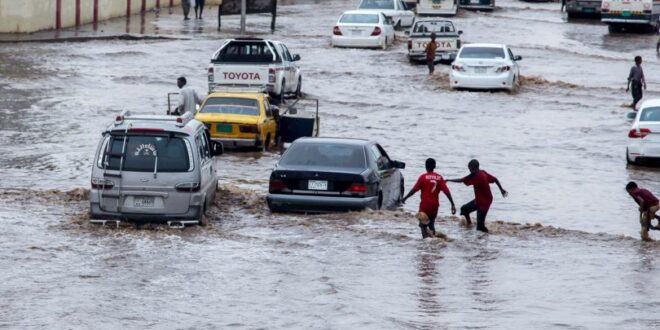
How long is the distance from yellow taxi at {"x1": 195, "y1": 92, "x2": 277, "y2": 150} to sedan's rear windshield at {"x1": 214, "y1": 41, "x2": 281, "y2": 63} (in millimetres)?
6395

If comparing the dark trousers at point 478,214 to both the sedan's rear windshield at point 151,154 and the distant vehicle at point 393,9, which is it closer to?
the sedan's rear windshield at point 151,154

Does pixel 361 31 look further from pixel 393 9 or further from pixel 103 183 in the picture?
pixel 103 183

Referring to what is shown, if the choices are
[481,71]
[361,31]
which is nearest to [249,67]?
[481,71]

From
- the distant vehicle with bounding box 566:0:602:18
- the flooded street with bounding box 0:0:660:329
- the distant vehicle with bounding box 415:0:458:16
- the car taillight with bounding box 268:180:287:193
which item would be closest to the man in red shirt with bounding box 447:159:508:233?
the flooded street with bounding box 0:0:660:329

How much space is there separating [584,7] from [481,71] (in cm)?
2759

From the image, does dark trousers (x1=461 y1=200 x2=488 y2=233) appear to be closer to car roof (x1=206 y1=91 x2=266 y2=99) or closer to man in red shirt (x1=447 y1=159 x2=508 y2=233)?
man in red shirt (x1=447 y1=159 x2=508 y2=233)

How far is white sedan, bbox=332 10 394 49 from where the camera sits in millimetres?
53062

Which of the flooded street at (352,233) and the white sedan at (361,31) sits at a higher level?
the white sedan at (361,31)

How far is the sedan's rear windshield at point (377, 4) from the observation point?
60.8 meters

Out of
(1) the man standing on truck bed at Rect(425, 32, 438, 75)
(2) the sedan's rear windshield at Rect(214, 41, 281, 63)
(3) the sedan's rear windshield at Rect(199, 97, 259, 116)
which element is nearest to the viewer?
(3) the sedan's rear windshield at Rect(199, 97, 259, 116)

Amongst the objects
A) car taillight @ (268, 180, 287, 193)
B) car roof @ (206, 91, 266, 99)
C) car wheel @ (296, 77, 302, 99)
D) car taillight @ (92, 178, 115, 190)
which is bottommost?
car wheel @ (296, 77, 302, 99)

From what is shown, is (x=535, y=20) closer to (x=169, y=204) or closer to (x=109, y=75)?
(x=109, y=75)

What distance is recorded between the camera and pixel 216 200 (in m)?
24.6

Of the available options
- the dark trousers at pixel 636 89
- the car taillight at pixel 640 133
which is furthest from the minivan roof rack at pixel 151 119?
the dark trousers at pixel 636 89
